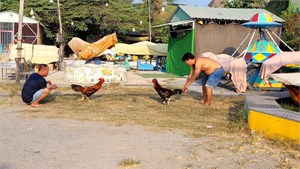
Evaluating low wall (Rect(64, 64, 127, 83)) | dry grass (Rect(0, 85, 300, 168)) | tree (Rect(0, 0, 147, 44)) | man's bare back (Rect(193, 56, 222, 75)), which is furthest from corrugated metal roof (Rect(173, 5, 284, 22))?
tree (Rect(0, 0, 147, 44))

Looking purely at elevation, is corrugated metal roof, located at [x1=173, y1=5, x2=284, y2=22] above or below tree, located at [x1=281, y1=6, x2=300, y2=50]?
above

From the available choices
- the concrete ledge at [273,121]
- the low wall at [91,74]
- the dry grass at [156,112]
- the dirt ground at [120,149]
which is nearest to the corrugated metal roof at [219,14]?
the low wall at [91,74]

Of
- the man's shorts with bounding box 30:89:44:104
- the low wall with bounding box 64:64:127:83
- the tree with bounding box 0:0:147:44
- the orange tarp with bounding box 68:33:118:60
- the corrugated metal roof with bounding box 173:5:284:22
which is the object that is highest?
the tree with bounding box 0:0:147:44

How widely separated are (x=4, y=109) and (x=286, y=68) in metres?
9.66

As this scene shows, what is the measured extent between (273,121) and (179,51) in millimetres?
15150

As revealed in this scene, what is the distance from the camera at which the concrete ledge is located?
232 inches

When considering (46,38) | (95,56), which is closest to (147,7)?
(46,38)

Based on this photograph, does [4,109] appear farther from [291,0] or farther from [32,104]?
[291,0]

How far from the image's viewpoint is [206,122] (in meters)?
7.70

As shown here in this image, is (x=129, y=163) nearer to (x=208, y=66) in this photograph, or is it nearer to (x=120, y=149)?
(x=120, y=149)

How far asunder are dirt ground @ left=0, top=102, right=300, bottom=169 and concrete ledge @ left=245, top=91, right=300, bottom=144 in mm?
442

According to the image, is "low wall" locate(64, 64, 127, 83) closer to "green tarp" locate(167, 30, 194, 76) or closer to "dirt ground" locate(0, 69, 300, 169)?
"green tarp" locate(167, 30, 194, 76)

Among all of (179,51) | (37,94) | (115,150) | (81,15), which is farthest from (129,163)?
(81,15)

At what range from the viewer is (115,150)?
5.54m
